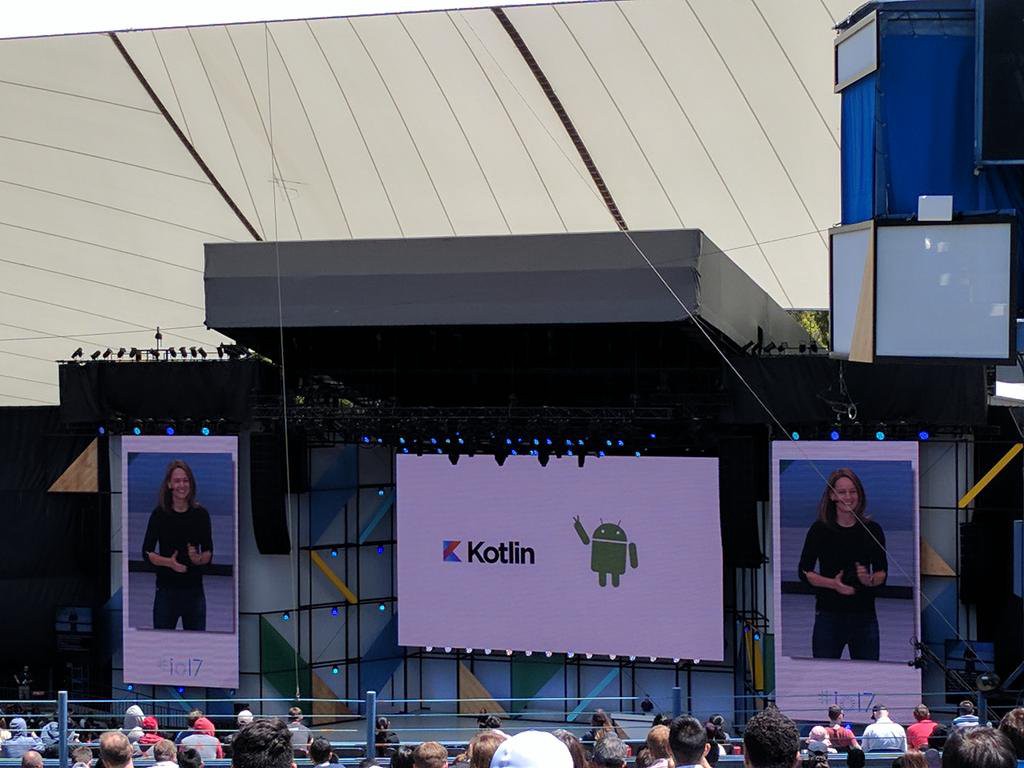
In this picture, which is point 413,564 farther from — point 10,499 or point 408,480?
point 10,499

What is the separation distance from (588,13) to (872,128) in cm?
534

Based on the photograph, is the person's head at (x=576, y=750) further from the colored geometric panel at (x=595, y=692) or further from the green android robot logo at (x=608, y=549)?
the colored geometric panel at (x=595, y=692)

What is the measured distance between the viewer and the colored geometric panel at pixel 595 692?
15.1 metres

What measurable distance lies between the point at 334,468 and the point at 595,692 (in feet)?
13.1

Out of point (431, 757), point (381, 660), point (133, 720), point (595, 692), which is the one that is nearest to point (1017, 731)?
point (431, 757)

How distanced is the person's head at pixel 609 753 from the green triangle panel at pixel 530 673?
1110 centimetres

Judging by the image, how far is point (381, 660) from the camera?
15.9 m

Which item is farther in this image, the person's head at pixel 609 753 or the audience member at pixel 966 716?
the audience member at pixel 966 716

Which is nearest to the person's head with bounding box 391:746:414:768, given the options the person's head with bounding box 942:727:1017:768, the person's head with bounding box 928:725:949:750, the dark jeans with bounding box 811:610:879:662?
the person's head with bounding box 942:727:1017:768

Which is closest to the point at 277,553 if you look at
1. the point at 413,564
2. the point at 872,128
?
the point at 413,564

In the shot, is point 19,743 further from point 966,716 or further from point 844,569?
point 844,569

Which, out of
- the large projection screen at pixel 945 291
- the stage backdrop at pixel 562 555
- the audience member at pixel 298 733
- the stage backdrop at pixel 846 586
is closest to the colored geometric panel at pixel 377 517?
the stage backdrop at pixel 562 555

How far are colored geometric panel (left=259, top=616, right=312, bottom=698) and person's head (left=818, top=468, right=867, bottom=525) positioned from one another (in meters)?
6.22

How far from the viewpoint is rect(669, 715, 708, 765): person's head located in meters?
3.79
